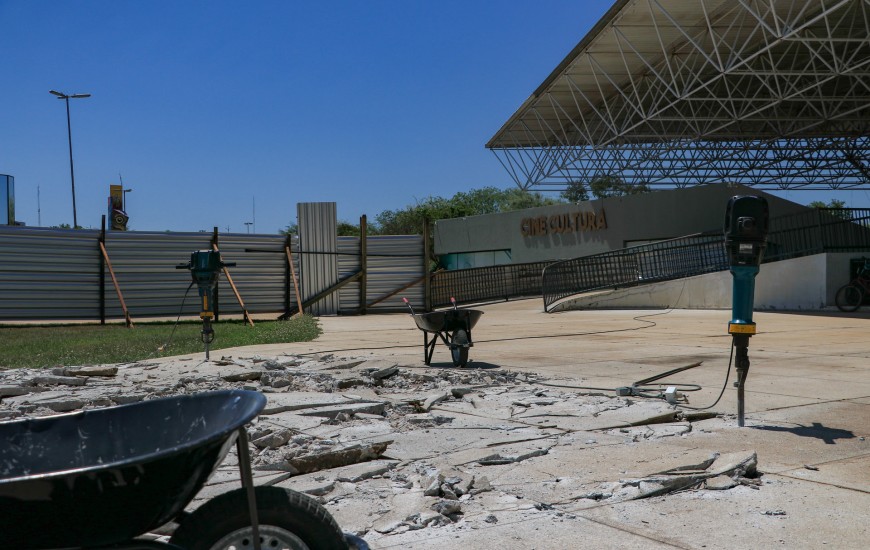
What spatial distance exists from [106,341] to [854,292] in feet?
55.0

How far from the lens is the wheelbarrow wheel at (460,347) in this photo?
10383 millimetres

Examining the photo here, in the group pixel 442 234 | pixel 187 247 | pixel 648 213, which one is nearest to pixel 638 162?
pixel 442 234

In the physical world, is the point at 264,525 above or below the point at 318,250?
below

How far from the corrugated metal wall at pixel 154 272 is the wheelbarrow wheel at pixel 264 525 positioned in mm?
22958

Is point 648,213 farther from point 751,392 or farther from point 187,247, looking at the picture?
point 751,392

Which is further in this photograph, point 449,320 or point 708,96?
point 708,96

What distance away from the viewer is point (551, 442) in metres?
5.81

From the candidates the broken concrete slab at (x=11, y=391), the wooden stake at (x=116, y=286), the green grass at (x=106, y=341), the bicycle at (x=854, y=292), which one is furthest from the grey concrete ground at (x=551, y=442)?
the wooden stake at (x=116, y=286)

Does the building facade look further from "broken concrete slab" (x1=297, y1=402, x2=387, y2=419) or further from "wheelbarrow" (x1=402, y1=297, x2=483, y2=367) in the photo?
"broken concrete slab" (x1=297, y1=402, x2=387, y2=419)

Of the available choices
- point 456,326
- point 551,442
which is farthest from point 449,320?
point 551,442

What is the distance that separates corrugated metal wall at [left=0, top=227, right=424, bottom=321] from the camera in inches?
925

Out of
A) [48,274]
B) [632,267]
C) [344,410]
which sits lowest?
[344,410]

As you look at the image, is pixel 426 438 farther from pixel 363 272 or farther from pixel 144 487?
pixel 363 272

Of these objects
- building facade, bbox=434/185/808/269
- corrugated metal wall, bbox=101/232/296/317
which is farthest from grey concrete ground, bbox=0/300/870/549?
building facade, bbox=434/185/808/269
